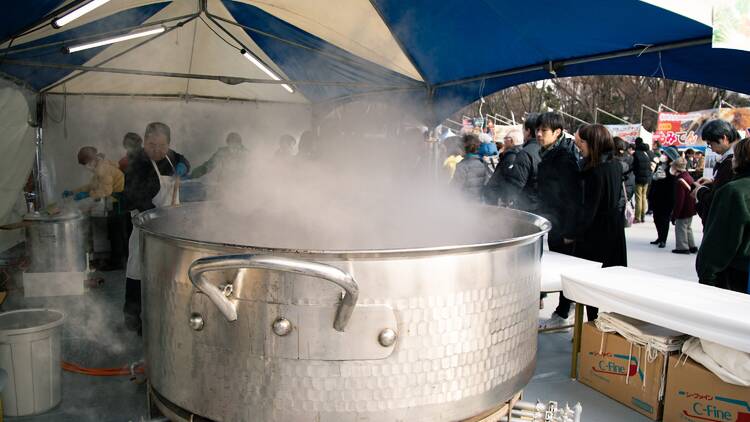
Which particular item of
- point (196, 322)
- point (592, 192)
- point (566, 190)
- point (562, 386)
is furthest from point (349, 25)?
point (196, 322)

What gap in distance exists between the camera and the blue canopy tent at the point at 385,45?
3021mm

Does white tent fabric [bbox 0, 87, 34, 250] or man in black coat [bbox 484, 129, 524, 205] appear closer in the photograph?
man in black coat [bbox 484, 129, 524, 205]

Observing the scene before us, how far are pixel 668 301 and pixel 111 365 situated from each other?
10.7ft

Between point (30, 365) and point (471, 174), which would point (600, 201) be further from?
point (30, 365)

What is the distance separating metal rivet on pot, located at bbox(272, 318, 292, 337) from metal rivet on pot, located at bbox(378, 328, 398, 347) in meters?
0.22

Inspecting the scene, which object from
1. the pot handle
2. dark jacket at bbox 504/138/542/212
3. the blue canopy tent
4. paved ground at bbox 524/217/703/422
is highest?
the blue canopy tent

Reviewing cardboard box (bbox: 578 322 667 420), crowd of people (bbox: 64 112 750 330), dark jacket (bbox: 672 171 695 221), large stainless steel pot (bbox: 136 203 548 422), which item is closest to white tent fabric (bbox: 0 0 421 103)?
crowd of people (bbox: 64 112 750 330)

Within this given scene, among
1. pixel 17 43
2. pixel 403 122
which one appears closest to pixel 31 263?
pixel 17 43

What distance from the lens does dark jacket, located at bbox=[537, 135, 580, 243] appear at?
3555mm

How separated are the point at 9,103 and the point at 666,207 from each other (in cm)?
835

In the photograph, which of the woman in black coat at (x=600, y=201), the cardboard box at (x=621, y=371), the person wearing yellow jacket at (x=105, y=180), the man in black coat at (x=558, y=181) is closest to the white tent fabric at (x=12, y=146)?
the person wearing yellow jacket at (x=105, y=180)

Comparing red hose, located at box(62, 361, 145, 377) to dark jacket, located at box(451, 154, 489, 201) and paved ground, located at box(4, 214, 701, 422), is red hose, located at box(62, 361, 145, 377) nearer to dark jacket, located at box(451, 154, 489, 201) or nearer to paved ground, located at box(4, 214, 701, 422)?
paved ground, located at box(4, 214, 701, 422)

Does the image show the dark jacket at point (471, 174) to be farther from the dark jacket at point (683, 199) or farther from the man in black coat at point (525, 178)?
the dark jacket at point (683, 199)

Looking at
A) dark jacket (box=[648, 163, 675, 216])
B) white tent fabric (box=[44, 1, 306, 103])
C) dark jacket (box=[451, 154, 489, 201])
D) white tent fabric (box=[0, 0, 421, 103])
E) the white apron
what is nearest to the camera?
the white apron
